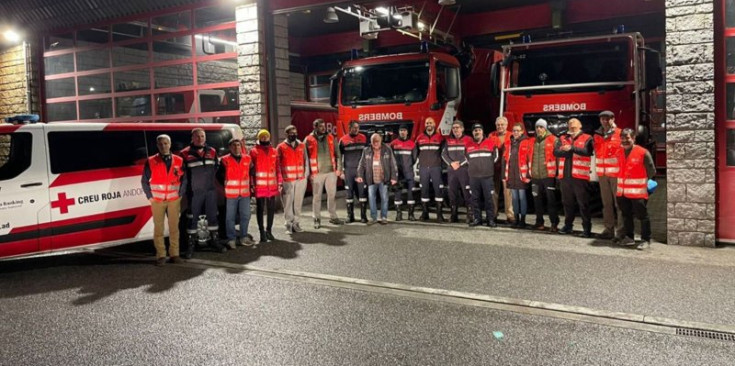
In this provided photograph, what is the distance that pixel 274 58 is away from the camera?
1191cm

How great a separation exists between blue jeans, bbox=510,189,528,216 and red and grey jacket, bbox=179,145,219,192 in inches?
188

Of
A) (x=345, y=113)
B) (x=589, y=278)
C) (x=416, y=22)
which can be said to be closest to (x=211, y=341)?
(x=589, y=278)

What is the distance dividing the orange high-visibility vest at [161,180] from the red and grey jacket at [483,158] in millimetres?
4760

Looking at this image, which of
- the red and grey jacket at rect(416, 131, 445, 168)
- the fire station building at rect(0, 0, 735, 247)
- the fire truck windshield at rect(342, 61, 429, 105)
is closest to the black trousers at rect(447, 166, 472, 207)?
the red and grey jacket at rect(416, 131, 445, 168)

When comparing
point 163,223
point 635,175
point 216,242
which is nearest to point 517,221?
A: point 635,175

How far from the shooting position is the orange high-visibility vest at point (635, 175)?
7.61 m

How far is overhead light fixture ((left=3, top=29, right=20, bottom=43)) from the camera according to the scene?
15.2m

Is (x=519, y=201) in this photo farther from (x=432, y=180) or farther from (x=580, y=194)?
(x=432, y=180)

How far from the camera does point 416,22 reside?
42.5ft

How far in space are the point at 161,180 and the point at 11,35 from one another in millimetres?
11088

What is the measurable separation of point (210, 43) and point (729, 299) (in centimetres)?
1045

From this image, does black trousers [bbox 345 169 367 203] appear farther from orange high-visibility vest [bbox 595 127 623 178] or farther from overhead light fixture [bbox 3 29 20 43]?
overhead light fixture [bbox 3 29 20 43]

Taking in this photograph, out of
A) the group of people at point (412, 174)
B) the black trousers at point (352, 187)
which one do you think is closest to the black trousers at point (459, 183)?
the group of people at point (412, 174)

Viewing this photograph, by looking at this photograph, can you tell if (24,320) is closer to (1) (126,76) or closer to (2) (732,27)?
(2) (732,27)
